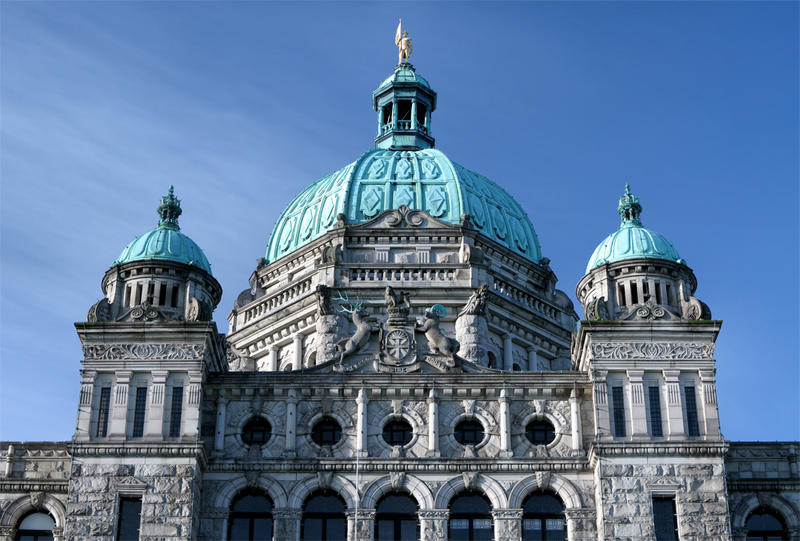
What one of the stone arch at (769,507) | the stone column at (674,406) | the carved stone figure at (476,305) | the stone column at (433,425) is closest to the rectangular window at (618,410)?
the stone column at (674,406)

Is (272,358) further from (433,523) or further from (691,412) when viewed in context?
(691,412)

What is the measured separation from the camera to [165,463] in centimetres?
4372

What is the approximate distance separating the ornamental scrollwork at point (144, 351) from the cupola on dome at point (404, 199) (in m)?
17.0

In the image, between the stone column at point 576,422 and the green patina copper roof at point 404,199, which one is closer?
the stone column at point 576,422

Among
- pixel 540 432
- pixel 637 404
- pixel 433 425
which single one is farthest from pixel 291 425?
pixel 637 404

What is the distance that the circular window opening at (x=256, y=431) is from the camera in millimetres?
45938

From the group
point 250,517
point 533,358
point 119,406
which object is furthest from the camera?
point 533,358

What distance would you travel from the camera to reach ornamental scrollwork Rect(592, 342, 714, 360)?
45438 mm

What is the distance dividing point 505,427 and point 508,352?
13.8 metres

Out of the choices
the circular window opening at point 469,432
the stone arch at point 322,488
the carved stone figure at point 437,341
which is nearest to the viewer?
the stone arch at point 322,488

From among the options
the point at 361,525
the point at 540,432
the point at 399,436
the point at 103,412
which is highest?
the point at 103,412

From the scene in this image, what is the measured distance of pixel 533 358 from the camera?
198ft

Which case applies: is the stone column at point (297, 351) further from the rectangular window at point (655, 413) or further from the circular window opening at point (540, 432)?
the rectangular window at point (655, 413)

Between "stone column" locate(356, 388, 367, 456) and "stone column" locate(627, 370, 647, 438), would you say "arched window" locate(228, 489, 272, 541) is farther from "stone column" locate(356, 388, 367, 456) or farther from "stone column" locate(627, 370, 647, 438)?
"stone column" locate(627, 370, 647, 438)
